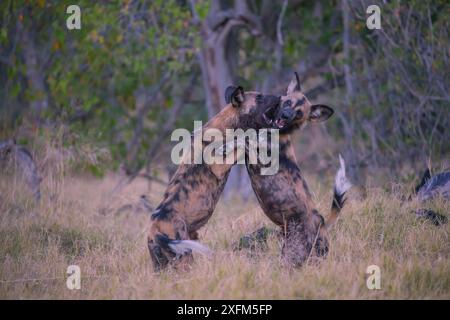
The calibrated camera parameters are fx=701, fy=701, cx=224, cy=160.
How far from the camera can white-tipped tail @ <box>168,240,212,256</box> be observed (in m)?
4.48

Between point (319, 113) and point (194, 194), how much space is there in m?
1.32

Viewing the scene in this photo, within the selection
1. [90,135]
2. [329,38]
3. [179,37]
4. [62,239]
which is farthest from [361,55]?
[62,239]

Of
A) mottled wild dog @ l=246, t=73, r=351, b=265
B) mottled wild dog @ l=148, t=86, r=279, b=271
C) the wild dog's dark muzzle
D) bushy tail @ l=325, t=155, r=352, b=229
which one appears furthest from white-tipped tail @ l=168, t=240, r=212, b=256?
the wild dog's dark muzzle

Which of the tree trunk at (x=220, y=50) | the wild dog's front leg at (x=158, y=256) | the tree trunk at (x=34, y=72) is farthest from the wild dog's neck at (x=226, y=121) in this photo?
the tree trunk at (x=34, y=72)

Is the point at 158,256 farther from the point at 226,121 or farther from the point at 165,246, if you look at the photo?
the point at 226,121

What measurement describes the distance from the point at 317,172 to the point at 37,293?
6.49 meters

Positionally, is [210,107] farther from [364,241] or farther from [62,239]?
[364,241]

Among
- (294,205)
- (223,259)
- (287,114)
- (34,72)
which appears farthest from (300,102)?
(34,72)

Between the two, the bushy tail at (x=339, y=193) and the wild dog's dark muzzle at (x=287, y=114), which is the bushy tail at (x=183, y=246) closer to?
the bushy tail at (x=339, y=193)

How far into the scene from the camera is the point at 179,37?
32.9ft

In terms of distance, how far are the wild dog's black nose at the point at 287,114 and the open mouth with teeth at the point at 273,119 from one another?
0.03 meters

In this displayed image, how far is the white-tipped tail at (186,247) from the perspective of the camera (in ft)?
14.7

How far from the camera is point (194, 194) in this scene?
5070mm

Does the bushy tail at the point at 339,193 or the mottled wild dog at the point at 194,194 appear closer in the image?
the mottled wild dog at the point at 194,194
